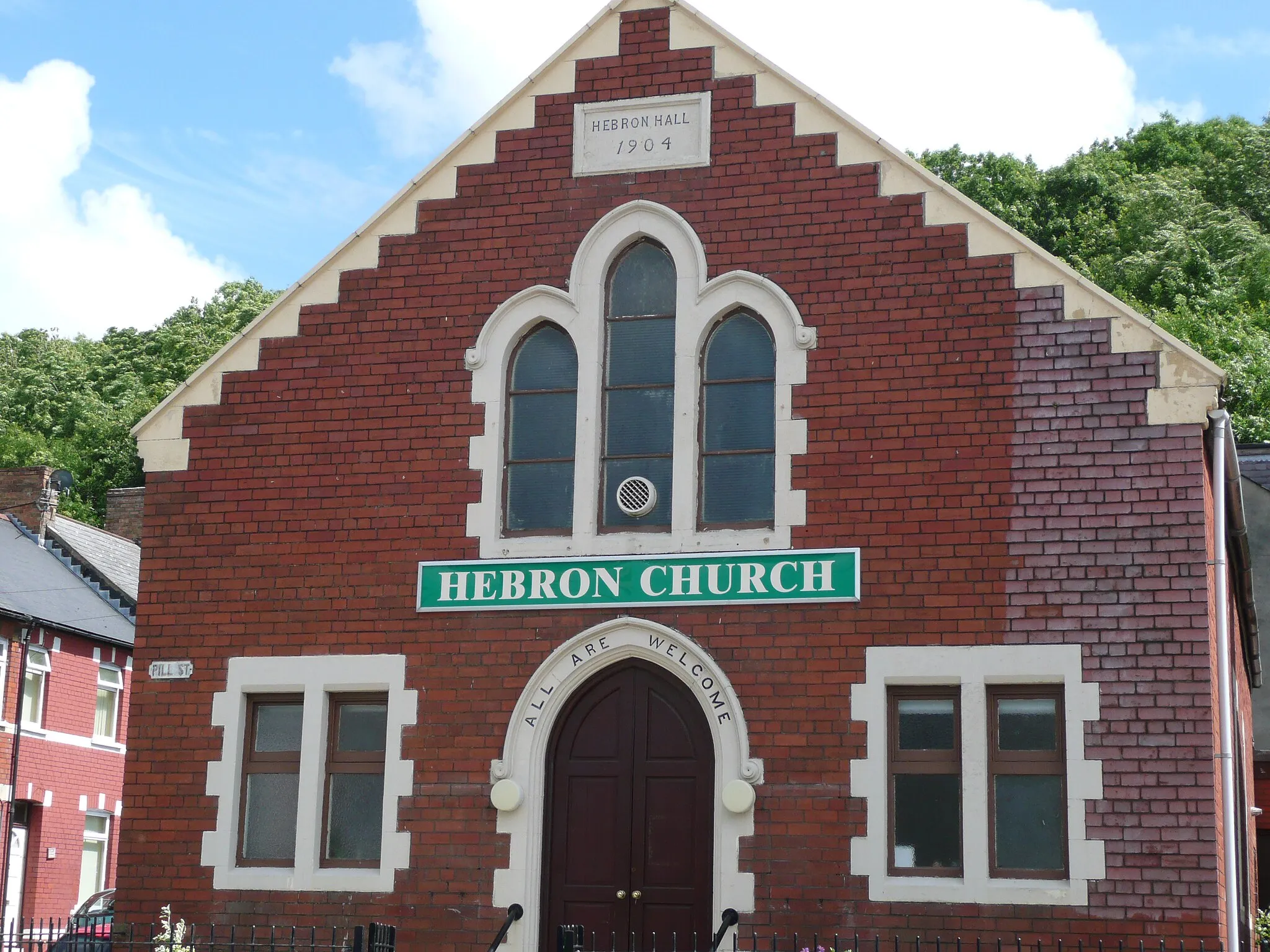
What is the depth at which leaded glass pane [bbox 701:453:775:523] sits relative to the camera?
46.9 ft

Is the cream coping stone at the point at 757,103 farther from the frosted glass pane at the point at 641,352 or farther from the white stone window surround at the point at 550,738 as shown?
the white stone window surround at the point at 550,738

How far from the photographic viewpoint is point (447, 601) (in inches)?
575

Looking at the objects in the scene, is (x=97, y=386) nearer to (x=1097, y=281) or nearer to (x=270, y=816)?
(x=1097, y=281)

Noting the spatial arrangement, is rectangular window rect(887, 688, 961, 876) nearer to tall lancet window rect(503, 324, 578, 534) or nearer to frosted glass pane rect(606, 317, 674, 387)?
tall lancet window rect(503, 324, 578, 534)

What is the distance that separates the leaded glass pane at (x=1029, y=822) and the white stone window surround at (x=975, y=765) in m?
0.17

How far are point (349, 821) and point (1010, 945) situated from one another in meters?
Answer: 5.68

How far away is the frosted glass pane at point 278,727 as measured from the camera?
49.1ft

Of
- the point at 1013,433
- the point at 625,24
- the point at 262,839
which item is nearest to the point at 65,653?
the point at 262,839

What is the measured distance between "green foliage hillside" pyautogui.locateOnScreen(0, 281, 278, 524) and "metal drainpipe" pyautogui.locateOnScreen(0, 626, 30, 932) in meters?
22.9

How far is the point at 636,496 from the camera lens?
14.5 m

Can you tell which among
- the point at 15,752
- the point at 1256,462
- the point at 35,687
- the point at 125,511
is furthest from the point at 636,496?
the point at 125,511

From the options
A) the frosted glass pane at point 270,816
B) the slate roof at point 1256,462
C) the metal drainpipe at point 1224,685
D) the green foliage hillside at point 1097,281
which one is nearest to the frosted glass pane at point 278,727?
the frosted glass pane at point 270,816

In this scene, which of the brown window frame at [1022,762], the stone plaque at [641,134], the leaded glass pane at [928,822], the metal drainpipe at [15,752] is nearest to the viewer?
the brown window frame at [1022,762]

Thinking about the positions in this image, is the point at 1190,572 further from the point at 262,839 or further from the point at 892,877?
the point at 262,839
